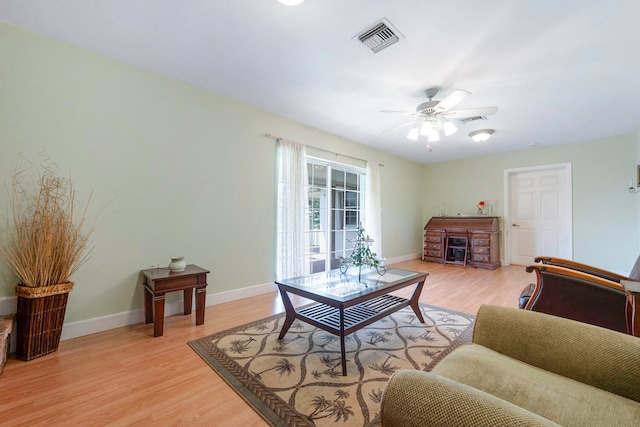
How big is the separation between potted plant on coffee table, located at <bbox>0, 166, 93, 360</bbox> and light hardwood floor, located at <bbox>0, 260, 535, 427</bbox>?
20 cm

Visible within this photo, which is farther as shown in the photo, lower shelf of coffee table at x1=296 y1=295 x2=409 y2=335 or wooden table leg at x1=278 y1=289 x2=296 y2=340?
wooden table leg at x1=278 y1=289 x2=296 y2=340

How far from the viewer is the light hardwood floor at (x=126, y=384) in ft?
4.59

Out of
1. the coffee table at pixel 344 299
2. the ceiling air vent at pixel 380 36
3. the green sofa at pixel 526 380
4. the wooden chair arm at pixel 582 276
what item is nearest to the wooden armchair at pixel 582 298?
the wooden chair arm at pixel 582 276

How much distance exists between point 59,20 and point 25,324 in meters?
2.30

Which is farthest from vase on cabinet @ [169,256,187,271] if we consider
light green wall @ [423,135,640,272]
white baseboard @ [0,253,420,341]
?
light green wall @ [423,135,640,272]

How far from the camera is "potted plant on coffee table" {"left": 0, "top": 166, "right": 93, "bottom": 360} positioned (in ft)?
6.37

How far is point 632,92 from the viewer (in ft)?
9.90

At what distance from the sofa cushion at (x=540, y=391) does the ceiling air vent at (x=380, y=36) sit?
224cm

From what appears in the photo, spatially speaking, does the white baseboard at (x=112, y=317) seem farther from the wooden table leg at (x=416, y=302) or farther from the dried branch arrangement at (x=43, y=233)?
the wooden table leg at (x=416, y=302)

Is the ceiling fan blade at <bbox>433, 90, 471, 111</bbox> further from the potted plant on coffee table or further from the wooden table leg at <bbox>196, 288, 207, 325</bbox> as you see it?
the potted plant on coffee table

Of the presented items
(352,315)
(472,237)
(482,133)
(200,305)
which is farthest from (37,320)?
(472,237)

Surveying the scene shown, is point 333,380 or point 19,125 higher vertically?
point 19,125

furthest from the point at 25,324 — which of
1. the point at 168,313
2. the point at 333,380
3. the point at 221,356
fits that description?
the point at 333,380

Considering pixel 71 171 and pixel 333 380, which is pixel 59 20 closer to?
pixel 71 171
